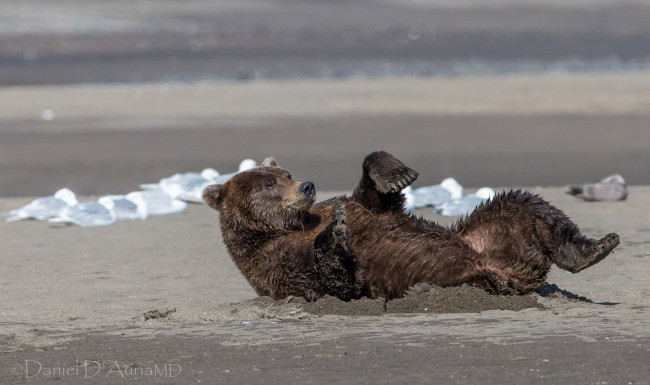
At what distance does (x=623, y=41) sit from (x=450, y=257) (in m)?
22.8

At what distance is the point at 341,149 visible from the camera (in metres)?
14.9

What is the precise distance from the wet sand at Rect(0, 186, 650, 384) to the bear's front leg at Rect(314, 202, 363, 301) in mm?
90

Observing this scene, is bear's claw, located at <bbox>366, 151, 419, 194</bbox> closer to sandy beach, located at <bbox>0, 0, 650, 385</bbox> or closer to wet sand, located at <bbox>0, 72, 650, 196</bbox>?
sandy beach, located at <bbox>0, 0, 650, 385</bbox>

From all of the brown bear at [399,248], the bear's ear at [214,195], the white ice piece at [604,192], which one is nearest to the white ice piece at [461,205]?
the white ice piece at [604,192]

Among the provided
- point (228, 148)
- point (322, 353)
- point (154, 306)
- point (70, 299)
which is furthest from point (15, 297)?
point (228, 148)

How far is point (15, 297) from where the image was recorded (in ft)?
23.4

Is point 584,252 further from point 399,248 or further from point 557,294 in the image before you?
point 399,248

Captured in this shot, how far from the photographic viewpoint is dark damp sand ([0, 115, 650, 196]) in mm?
12938

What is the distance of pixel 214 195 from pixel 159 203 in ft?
11.6

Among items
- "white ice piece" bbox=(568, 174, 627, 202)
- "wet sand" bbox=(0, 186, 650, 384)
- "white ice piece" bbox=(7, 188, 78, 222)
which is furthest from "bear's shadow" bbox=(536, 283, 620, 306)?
"white ice piece" bbox=(7, 188, 78, 222)

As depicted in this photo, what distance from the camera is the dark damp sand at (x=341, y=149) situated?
12938mm

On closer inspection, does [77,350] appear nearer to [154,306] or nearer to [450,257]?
[154,306]

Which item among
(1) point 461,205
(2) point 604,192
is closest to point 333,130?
(2) point 604,192

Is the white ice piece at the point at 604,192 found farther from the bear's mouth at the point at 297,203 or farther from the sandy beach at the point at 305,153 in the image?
the bear's mouth at the point at 297,203
